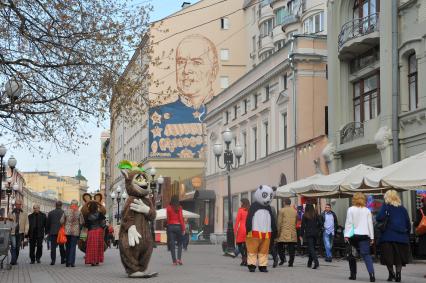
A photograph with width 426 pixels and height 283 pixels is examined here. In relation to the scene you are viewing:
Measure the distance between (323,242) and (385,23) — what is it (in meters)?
8.73

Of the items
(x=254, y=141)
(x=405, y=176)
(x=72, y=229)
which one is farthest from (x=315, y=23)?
(x=72, y=229)

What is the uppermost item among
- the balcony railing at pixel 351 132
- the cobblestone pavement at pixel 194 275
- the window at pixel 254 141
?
the window at pixel 254 141

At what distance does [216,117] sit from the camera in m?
51.9

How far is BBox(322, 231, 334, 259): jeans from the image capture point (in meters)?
21.5

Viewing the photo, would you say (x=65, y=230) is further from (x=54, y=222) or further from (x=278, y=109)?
(x=278, y=109)

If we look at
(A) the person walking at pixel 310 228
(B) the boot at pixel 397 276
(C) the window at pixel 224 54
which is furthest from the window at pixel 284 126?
(C) the window at pixel 224 54

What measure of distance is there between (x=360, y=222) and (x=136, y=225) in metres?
4.58

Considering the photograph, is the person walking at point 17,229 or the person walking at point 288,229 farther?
the person walking at point 17,229

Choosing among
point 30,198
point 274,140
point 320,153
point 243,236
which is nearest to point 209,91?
point 274,140

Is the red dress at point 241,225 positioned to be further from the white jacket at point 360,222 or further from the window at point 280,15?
the window at point 280,15

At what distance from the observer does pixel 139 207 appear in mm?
14961

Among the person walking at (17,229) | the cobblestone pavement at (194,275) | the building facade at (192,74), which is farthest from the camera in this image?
the building facade at (192,74)

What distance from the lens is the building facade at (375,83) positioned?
24734 mm

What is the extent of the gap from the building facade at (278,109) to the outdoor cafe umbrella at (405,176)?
13111mm
